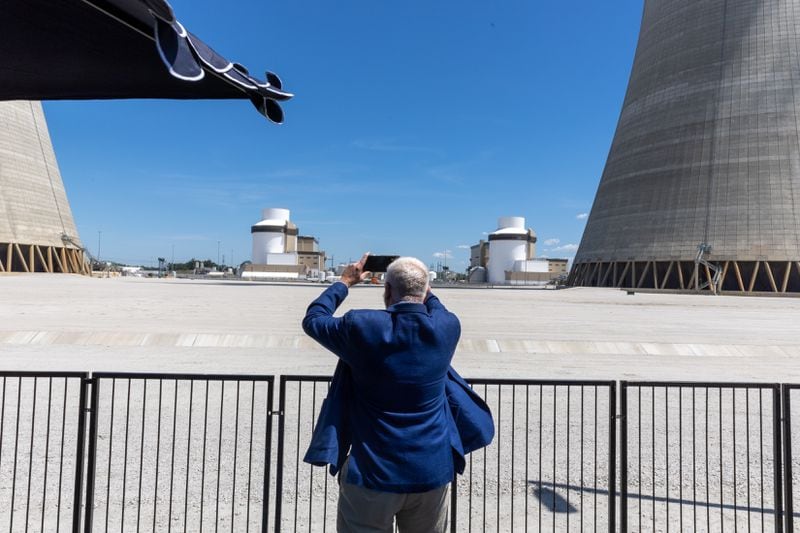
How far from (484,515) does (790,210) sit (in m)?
38.8

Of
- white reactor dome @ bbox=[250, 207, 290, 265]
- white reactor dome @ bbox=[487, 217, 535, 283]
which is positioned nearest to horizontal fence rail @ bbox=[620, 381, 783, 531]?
white reactor dome @ bbox=[487, 217, 535, 283]

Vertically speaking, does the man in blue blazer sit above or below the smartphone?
below

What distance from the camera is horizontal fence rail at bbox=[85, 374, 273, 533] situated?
357 cm

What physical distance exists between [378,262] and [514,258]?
3107 inches

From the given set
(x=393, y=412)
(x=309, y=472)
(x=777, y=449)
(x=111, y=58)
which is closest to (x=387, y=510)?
(x=393, y=412)

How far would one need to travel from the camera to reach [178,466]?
462cm

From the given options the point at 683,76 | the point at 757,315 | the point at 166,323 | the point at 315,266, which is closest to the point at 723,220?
the point at 683,76

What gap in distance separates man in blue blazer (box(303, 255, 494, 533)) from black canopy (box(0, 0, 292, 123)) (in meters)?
1.41

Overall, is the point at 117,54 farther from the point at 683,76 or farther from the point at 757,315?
the point at 683,76

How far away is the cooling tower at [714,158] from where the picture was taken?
110 feet

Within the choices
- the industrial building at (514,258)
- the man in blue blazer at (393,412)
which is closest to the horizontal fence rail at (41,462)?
the man in blue blazer at (393,412)

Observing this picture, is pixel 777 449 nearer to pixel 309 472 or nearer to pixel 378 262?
pixel 378 262

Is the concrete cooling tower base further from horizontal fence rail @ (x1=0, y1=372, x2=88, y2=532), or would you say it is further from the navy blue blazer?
the navy blue blazer

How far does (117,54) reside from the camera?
2.97m
